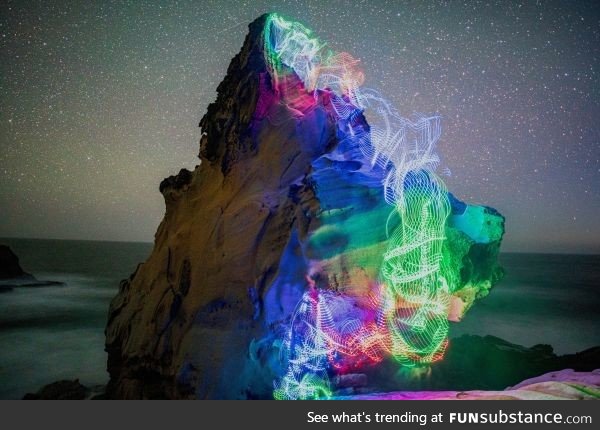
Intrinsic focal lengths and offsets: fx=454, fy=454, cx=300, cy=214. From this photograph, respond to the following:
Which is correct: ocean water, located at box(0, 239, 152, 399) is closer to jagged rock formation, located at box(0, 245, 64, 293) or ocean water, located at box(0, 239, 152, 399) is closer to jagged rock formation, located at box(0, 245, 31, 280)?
jagged rock formation, located at box(0, 245, 64, 293)

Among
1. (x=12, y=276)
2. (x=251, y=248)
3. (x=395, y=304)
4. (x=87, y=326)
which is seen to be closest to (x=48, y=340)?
(x=87, y=326)

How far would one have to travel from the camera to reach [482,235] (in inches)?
285

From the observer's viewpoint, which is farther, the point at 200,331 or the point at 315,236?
the point at 200,331

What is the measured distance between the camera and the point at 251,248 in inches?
278

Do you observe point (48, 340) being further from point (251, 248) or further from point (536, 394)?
point (536, 394)

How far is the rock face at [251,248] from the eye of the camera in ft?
21.1

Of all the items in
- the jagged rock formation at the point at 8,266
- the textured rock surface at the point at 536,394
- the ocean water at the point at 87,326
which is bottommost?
the ocean water at the point at 87,326

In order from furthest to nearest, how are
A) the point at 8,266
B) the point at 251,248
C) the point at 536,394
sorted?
1. the point at 8,266
2. the point at 251,248
3. the point at 536,394
